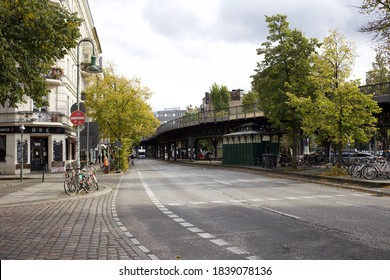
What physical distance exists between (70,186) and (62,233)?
8833 millimetres

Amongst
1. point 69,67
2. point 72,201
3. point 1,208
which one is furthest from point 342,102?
→ point 69,67

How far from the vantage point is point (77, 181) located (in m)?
17.4

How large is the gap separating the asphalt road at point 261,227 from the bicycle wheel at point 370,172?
5608 mm

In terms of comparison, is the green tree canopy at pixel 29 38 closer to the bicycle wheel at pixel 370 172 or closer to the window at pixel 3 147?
the bicycle wheel at pixel 370 172

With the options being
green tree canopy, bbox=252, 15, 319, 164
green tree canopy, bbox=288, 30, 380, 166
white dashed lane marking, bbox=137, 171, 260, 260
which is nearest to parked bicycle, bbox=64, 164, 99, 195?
white dashed lane marking, bbox=137, 171, 260, 260

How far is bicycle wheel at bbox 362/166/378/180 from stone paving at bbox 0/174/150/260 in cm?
1317

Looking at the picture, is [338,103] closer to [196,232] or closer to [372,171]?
[372,171]

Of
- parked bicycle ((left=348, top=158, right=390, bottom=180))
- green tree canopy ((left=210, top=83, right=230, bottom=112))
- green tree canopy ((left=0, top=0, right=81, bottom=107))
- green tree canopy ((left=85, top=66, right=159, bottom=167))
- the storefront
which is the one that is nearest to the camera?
green tree canopy ((left=0, top=0, right=81, bottom=107))

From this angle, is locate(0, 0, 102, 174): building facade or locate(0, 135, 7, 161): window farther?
locate(0, 135, 7, 161): window

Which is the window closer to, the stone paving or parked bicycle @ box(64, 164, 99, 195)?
parked bicycle @ box(64, 164, 99, 195)

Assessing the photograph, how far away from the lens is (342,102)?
22.9 meters

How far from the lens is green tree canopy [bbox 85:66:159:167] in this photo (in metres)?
37.2

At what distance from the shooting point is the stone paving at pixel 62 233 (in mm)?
6614

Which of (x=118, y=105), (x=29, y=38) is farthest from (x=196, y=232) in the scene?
(x=118, y=105)
